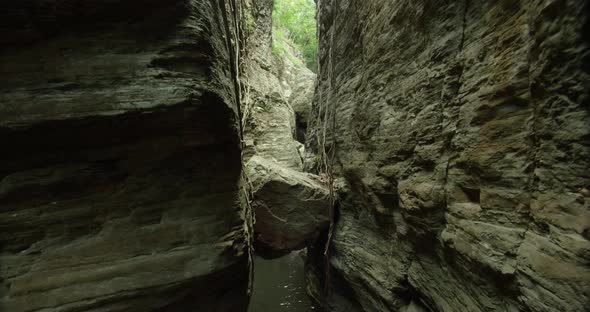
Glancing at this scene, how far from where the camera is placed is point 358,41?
175 inches

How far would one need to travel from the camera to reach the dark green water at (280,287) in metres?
5.63

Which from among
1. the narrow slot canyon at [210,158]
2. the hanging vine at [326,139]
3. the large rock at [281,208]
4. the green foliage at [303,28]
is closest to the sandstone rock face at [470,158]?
the narrow slot canyon at [210,158]

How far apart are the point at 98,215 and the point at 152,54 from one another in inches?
57.9

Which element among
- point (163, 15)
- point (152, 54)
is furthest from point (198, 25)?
point (152, 54)

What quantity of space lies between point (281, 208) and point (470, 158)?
2.80 meters

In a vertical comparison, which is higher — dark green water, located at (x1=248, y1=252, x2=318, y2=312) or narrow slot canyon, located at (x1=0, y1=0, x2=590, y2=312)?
narrow slot canyon, located at (x1=0, y1=0, x2=590, y2=312)

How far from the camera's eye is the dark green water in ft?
18.5

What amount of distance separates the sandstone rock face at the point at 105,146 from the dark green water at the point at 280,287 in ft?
13.3

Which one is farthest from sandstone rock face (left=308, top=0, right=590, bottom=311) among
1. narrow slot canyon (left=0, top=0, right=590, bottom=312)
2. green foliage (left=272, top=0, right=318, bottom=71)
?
green foliage (left=272, top=0, right=318, bottom=71)

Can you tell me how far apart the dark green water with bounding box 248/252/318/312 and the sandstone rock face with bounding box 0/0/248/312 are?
4049mm

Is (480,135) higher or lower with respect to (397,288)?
higher

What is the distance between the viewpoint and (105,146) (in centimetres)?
206

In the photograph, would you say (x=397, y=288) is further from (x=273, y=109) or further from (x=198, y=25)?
(x=273, y=109)

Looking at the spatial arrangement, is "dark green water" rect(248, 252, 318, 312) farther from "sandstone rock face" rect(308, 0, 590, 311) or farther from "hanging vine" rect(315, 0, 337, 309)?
"sandstone rock face" rect(308, 0, 590, 311)
